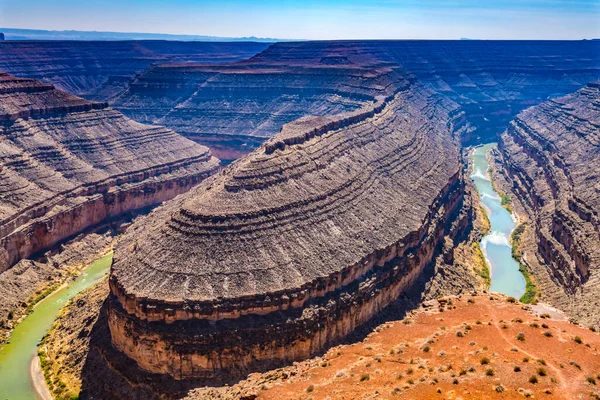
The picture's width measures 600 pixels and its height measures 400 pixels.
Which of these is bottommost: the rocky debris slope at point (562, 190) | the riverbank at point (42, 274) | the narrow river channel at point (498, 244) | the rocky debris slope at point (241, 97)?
the narrow river channel at point (498, 244)

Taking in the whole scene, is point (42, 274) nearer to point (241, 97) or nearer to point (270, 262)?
point (270, 262)

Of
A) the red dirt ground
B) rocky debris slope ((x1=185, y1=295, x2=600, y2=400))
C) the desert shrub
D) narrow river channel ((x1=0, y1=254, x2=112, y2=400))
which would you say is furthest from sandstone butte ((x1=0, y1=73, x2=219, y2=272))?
the desert shrub

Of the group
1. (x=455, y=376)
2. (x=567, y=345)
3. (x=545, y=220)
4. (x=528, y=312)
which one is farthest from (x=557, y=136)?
(x=455, y=376)

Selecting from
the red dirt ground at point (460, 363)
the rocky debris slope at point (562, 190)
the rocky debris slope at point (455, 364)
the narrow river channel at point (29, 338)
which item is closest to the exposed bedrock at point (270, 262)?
the rocky debris slope at point (455, 364)

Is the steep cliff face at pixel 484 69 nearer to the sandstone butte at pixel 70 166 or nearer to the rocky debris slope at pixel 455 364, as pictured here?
the sandstone butte at pixel 70 166

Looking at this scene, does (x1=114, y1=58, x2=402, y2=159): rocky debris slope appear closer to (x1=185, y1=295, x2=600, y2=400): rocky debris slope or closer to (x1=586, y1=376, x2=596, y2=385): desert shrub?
(x1=185, y1=295, x2=600, y2=400): rocky debris slope

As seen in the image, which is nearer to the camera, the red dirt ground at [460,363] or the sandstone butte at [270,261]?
the red dirt ground at [460,363]
